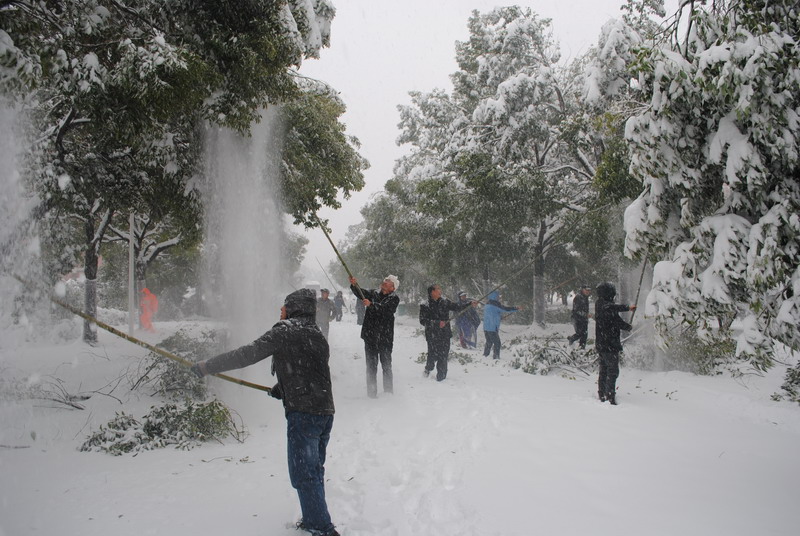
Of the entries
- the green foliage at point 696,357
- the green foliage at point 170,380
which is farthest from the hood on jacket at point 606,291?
the green foliage at point 170,380

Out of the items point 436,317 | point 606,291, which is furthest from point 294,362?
point 436,317

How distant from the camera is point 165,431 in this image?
5473 mm

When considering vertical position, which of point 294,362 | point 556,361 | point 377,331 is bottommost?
point 556,361

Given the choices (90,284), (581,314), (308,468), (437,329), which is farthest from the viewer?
(581,314)

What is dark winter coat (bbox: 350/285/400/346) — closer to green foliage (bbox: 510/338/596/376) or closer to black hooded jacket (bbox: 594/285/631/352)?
black hooded jacket (bbox: 594/285/631/352)

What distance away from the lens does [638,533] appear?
11.5 ft

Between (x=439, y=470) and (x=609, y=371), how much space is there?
4.14m

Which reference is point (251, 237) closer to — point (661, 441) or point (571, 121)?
point (661, 441)

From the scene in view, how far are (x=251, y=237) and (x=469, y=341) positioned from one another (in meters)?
9.85

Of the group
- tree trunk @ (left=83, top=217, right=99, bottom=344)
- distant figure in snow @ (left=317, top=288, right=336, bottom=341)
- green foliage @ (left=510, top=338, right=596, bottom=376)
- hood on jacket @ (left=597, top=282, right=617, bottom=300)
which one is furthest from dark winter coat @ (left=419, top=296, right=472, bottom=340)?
tree trunk @ (left=83, top=217, right=99, bottom=344)

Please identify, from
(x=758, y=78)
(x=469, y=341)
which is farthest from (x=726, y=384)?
(x=469, y=341)

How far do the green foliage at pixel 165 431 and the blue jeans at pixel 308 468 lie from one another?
2273 mm

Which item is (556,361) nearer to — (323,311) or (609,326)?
(609,326)

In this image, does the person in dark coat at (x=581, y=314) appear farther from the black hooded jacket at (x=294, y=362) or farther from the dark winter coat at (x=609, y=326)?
the black hooded jacket at (x=294, y=362)
